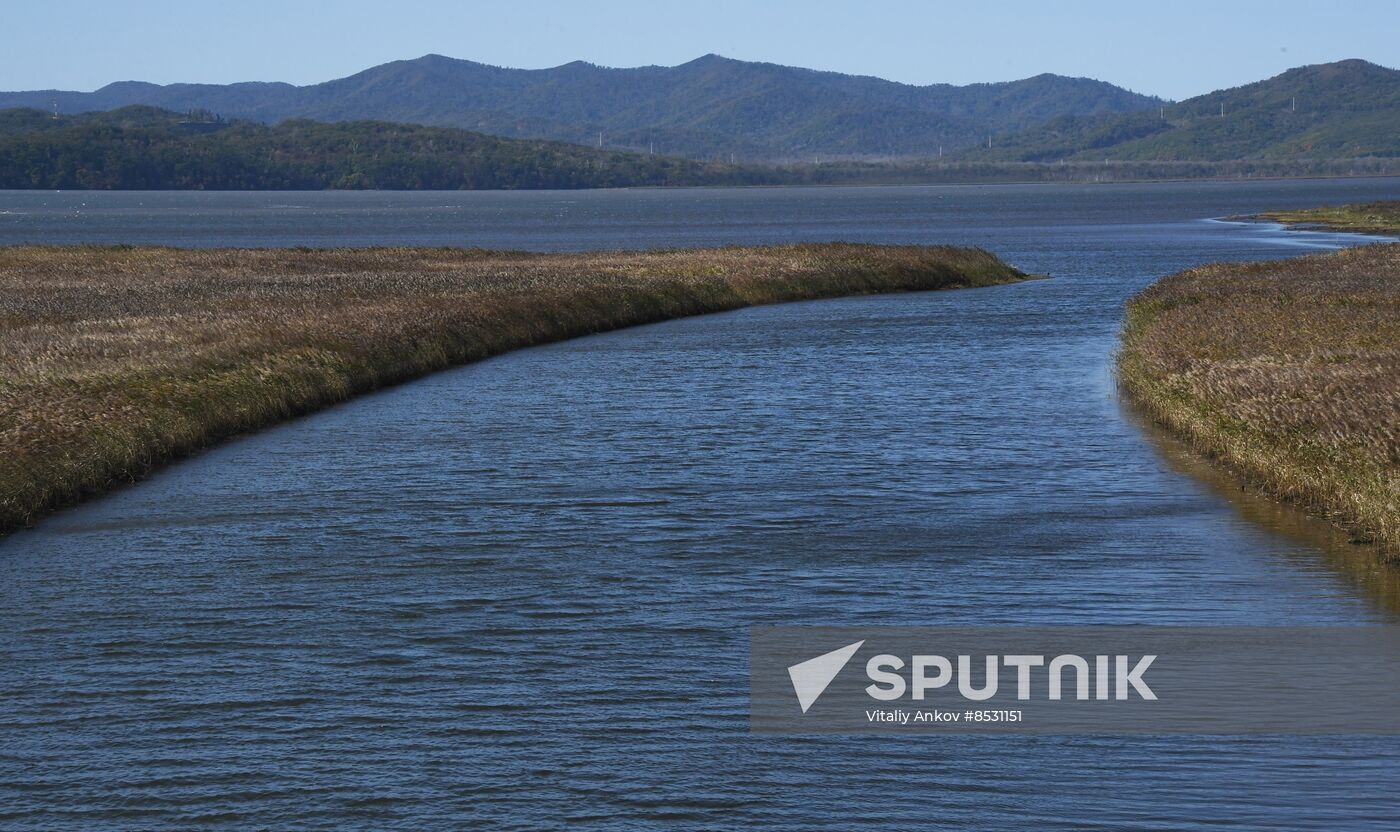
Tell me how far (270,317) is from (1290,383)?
30587 millimetres

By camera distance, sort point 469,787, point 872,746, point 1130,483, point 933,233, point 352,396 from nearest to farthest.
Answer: point 469,787
point 872,746
point 1130,483
point 352,396
point 933,233

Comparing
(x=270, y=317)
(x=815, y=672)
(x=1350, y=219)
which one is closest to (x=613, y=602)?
(x=815, y=672)

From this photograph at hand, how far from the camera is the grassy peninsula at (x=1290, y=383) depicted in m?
22.5

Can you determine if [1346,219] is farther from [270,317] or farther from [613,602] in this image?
[613,602]

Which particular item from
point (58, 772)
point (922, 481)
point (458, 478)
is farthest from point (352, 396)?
point (58, 772)

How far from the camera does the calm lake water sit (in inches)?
499

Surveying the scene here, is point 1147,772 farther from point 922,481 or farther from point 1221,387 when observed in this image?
point 1221,387

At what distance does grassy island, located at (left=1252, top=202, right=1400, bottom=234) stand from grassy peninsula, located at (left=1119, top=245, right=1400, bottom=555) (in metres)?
85.3

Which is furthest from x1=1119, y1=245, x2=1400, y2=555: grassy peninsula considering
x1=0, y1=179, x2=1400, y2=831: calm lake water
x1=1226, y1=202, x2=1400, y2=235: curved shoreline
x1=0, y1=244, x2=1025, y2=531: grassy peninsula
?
x1=1226, y1=202, x2=1400, y2=235: curved shoreline

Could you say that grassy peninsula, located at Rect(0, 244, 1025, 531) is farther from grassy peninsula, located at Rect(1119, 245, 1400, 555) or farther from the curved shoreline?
the curved shoreline

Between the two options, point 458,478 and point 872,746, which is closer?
point 872,746

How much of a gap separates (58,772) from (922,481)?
16.5 m

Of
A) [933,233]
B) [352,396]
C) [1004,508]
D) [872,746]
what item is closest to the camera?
[872,746]

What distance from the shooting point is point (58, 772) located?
13.3 meters
